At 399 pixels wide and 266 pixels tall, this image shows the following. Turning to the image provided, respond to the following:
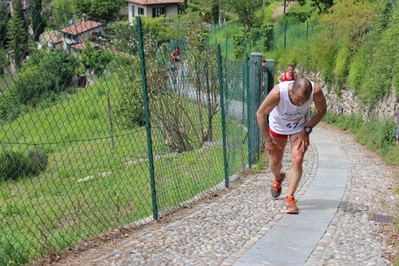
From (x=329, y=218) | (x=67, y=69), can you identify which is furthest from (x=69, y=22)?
(x=329, y=218)

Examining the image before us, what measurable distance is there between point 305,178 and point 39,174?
13.4ft

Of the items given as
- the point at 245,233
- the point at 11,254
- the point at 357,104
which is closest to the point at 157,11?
the point at 357,104

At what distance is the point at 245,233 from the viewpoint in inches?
217

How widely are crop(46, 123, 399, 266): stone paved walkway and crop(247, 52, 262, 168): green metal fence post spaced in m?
1.43

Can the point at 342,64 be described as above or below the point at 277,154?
below

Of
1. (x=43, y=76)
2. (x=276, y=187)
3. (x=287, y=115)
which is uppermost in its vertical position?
(x=43, y=76)

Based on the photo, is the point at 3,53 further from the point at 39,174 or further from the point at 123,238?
the point at 39,174

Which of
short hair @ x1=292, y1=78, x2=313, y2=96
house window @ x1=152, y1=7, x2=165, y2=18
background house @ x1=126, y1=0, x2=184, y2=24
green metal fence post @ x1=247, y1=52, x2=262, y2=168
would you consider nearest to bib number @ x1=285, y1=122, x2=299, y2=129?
short hair @ x1=292, y1=78, x2=313, y2=96

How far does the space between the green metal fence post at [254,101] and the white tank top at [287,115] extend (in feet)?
9.65

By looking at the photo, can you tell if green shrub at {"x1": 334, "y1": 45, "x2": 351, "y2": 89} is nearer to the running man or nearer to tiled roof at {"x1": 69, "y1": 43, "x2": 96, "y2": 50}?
the running man

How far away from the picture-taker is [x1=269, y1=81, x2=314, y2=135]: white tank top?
19.5 ft

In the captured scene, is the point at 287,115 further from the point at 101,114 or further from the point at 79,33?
the point at 79,33

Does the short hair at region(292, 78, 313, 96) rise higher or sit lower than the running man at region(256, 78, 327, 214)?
higher

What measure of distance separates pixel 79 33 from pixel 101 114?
1349 millimetres
